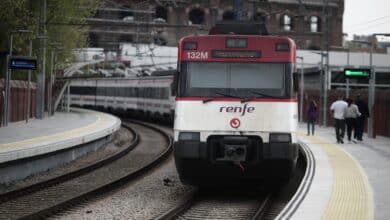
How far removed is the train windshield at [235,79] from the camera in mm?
13609

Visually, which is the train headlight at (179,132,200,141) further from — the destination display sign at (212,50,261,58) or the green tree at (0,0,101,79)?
the green tree at (0,0,101,79)

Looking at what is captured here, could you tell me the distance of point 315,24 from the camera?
274 feet

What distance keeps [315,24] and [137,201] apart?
2842 inches

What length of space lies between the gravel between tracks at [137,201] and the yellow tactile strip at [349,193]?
3.08m

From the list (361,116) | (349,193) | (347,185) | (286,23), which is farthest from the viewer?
(286,23)

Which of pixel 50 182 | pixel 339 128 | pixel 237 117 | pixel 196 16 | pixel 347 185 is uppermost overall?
pixel 196 16

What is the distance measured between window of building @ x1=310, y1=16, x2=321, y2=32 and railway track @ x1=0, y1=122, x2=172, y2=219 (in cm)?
5911

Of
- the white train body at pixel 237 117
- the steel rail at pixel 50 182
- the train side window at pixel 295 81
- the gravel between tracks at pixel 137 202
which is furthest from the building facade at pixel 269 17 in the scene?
the white train body at pixel 237 117

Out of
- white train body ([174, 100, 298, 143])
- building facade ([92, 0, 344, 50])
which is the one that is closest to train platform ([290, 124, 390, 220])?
white train body ([174, 100, 298, 143])

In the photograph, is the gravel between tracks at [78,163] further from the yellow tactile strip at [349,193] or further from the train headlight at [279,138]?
the yellow tactile strip at [349,193]

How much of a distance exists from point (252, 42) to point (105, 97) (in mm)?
46074

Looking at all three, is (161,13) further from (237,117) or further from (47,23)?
(237,117)

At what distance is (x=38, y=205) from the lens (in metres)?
13.6

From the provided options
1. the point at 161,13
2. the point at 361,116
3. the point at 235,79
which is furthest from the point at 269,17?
the point at 235,79
